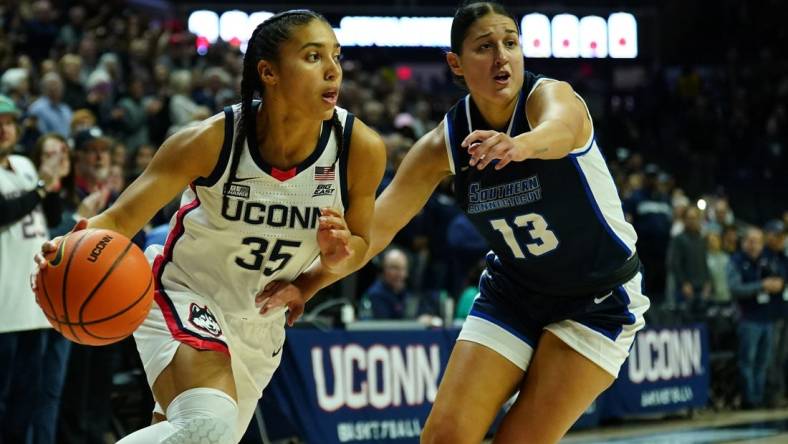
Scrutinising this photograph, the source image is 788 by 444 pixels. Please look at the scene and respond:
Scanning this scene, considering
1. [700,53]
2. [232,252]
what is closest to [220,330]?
[232,252]

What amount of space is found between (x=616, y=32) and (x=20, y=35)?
1350 cm

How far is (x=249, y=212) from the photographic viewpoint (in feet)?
12.8

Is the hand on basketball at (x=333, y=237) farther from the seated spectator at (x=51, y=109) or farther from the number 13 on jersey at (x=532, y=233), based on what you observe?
the seated spectator at (x=51, y=109)

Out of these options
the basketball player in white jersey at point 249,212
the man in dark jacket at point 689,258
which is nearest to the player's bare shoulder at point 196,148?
the basketball player in white jersey at point 249,212

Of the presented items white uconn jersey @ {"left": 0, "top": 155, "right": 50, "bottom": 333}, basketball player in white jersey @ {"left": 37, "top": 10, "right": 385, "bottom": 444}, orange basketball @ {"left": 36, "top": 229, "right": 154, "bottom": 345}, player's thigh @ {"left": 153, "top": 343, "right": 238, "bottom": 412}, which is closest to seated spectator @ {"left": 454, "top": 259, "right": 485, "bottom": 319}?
white uconn jersey @ {"left": 0, "top": 155, "right": 50, "bottom": 333}

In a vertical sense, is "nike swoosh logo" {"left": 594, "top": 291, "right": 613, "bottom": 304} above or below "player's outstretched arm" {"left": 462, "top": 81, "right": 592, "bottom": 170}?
below

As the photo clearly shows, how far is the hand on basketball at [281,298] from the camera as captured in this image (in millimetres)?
4016

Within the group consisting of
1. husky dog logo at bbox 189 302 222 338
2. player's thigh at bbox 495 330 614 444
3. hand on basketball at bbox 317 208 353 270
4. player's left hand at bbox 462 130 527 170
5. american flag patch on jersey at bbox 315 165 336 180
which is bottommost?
player's thigh at bbox 495 330 614 444

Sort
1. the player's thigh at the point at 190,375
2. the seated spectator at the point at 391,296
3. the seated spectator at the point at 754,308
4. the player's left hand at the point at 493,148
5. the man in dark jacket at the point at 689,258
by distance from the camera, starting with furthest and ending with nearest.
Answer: the man in dark jacket at the point at 689,258 → the seated spectator at the point at 754,308 → the seated spectator at the point at 391,296 → the player's thigh at the point at 190,375 → the player's left hand at the point at 493,148

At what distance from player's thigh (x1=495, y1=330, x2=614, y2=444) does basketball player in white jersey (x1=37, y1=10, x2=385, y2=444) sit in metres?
0.76

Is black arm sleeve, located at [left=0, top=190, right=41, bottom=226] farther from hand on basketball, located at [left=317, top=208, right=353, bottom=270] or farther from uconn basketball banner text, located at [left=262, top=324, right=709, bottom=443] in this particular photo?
hand on basketball, located at [left=317, top=208, right=353, bottom=270]

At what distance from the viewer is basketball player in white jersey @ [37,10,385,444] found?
149 inches

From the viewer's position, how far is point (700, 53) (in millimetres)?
24812

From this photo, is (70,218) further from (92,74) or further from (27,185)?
(92,74)
